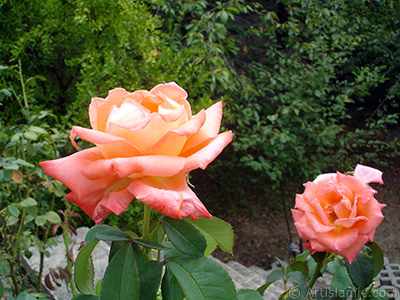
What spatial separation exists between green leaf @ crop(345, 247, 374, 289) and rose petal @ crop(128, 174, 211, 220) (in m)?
0.48

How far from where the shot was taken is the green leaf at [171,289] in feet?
1.56

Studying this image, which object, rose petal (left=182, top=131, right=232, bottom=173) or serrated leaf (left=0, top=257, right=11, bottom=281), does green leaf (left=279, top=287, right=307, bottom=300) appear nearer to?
rose petal (left=182, top=131, right=232, bottom=173)

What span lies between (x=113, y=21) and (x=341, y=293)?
78.8 inches

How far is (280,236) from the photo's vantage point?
365 cm

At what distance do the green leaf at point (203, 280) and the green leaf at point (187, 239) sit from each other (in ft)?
0.05

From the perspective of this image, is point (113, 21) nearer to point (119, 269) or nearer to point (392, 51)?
point (119, 269)

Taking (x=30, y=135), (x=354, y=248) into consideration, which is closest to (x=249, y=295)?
(x=354, y=248)

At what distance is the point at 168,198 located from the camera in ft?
1.32

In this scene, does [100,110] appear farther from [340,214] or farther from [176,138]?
[340,214]

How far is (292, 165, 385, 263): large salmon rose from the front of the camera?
0.68 meters

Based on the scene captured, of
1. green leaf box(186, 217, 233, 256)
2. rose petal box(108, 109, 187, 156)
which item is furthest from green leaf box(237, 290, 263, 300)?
rose petal box(108, 109, 187, 156)

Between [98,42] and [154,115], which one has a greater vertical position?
[154,115]

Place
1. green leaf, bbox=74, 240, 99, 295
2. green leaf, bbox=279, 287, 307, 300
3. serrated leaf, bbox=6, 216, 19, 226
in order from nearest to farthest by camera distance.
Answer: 1. green leaf, bbox=74, 240, 99, 295
2. green leaf, bbox=279, 287, 307, 300
3. serrated leaf, bbox=6, 216, 19, 226

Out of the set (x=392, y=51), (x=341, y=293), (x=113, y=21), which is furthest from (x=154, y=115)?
(x=392, y=51)
